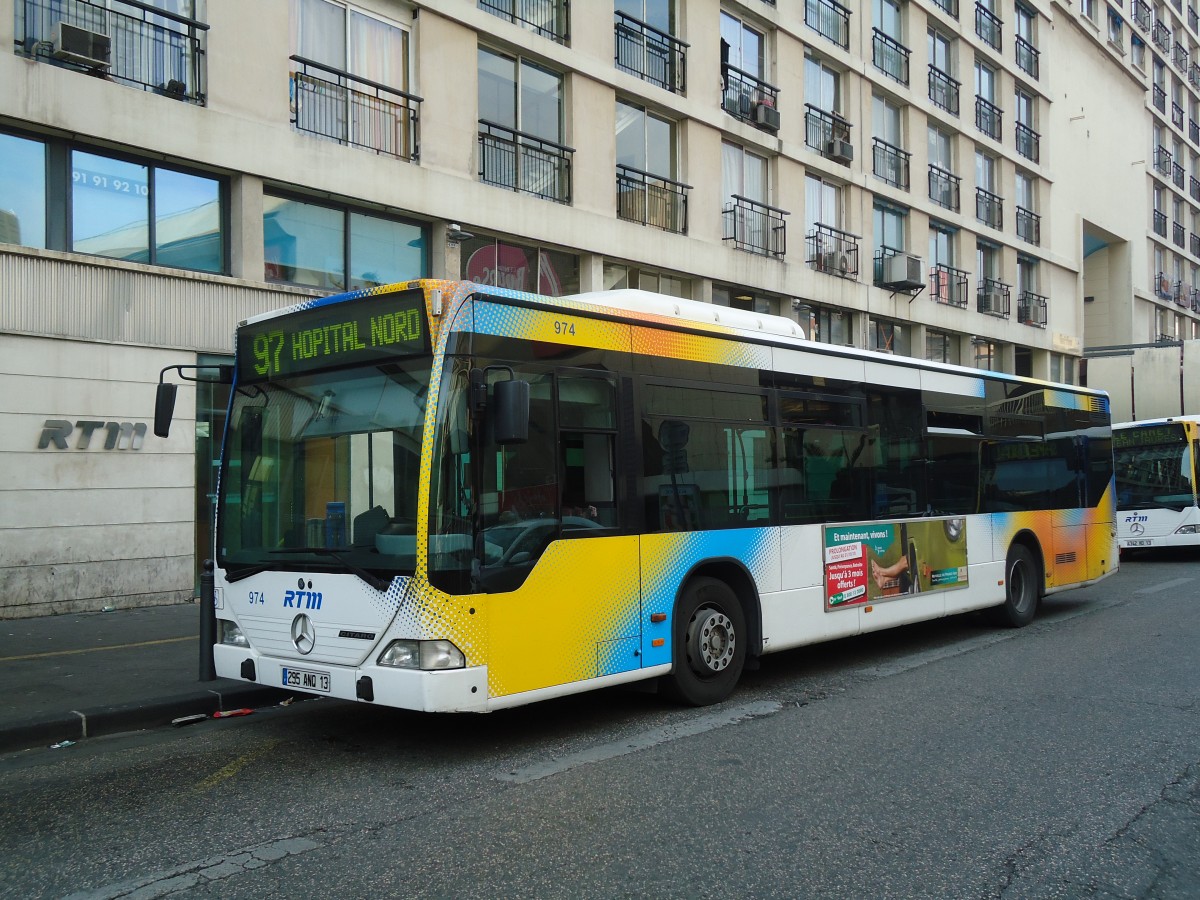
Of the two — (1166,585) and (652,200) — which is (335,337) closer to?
(652,200)

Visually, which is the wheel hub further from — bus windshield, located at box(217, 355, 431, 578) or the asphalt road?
bus windshield, located at box(217, 355, 431, 578)

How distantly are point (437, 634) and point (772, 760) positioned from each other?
2.06 m

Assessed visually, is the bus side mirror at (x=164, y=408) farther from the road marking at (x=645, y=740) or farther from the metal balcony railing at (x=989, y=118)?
the metal balcony railing at (x=989, y=118)

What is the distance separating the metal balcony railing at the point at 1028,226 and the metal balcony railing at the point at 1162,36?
52.9ft

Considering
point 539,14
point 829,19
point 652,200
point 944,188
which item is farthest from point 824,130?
point 539,14

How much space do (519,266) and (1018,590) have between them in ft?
29.2

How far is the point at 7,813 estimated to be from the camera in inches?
209

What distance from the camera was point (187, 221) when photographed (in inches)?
509

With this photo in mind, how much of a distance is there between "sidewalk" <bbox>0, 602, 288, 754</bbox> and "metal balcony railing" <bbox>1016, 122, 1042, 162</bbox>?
28656 millimetres

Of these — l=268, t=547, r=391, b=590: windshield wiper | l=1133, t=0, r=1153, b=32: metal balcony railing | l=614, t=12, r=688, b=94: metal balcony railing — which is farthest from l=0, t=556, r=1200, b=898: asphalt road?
l=1133, t=0, r=1153, b=32: metal balcony railing

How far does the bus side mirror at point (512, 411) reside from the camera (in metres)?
5.76

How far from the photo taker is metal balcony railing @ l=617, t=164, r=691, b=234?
18422 mm

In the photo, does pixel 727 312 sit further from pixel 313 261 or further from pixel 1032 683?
pixel 313 261

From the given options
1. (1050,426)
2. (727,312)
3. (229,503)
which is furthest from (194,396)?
(1050,426)
